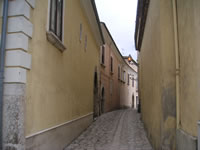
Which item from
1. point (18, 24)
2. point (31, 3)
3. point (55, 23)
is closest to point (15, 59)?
point (18, 24)

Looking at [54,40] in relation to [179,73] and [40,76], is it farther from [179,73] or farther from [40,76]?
[179,73]

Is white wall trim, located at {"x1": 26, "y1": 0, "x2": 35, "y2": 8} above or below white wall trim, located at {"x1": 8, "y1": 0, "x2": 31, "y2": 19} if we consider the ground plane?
above

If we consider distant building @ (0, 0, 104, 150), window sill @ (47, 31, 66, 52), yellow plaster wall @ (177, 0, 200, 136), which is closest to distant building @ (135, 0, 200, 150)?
yellow plaster wall @ (177, 0, 200, 136)

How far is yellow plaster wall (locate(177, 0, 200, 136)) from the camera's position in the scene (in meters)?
3.05

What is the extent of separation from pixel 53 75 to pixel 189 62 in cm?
302

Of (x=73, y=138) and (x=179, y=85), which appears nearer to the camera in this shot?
(x=179, y=85)

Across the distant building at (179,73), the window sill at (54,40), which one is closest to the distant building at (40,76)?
the window sill at (54,40)

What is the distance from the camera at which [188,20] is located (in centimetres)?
344

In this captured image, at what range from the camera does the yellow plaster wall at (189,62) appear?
3049 mm

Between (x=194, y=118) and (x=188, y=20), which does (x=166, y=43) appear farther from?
(x=194, y=118)

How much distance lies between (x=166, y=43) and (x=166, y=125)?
179 centimetres

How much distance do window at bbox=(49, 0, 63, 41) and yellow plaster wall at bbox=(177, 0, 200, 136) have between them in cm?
282

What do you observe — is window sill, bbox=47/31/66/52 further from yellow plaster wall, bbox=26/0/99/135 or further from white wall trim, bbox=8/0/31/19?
white wall trim, bbox=8/0/31/19

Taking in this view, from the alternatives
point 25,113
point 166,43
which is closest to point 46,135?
point 25,113
